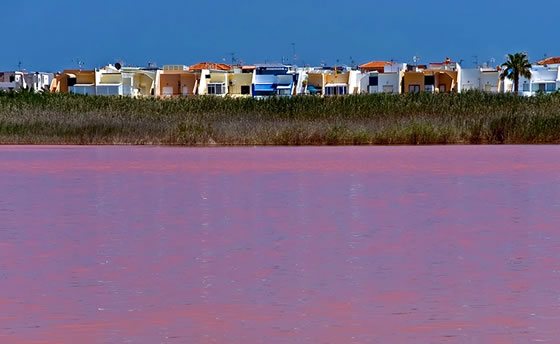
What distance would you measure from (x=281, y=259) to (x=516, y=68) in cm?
6148

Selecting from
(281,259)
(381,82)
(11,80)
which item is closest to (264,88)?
(381,82)

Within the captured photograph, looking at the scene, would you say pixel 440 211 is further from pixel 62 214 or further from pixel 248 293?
pixel 248 293

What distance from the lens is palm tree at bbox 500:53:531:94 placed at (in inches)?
2672

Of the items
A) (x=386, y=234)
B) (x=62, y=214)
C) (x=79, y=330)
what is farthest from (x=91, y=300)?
(x=62, y=214)

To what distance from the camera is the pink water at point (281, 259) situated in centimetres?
571

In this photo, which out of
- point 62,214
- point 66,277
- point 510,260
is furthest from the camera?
point 62,214

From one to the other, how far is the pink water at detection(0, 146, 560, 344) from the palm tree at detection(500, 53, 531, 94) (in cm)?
5291

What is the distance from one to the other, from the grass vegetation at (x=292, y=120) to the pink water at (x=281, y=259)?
31.6 feet

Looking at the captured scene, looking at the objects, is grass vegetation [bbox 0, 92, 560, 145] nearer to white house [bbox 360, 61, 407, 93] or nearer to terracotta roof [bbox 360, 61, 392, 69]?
white house [bbox 360, 61, 407, 93]

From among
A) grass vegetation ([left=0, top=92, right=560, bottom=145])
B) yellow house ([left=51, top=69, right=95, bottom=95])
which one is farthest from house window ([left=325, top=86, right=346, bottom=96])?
grass vegetation ([left=0, top=92, right=560, bottom=145])

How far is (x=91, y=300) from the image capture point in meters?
6.34

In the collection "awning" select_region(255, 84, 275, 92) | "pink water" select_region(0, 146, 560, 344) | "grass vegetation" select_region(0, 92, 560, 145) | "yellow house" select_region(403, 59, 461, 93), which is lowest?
"pink water" select_region(0, 146, 560, 344)

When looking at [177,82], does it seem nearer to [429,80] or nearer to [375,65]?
[429,80]

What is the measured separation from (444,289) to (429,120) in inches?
812
